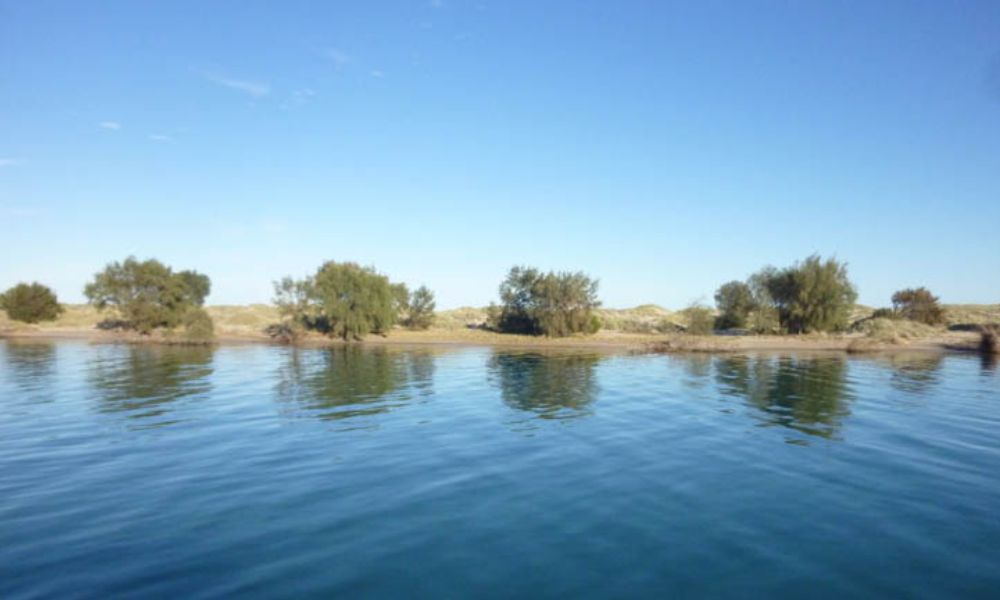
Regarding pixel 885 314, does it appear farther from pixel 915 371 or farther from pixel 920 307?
pixel 915 371

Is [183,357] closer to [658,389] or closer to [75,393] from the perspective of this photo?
[75,393]

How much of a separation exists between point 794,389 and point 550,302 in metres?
43.4

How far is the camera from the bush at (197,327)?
2795 inches

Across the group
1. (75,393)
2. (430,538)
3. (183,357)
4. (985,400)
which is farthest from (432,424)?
(183,357)

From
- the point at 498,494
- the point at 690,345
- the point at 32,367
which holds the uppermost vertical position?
the point at 690,345

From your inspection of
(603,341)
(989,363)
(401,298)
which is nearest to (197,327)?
(401,298)

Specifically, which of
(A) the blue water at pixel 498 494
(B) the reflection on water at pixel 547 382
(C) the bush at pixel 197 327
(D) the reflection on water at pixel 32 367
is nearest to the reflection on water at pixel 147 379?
(A) the blue water at pixel 498 494

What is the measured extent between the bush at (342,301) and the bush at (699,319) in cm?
3711

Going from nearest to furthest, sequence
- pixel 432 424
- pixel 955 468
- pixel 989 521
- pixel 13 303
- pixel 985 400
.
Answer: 1. pixel 989 521
2. pixel 955 468
3. pixel 432 424
4. pixel 985 400
5. pixel 13 303

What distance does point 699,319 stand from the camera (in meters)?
65.8

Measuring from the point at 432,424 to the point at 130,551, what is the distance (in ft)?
41.9

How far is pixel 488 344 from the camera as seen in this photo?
72.0 meters

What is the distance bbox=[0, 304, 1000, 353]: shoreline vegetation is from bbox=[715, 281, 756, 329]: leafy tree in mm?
8380

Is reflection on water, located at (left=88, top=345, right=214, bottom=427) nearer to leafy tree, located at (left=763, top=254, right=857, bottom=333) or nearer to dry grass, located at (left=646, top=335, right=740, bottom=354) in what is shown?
dry grass, located at (left=646, top=335, right=740, bottom=354)
